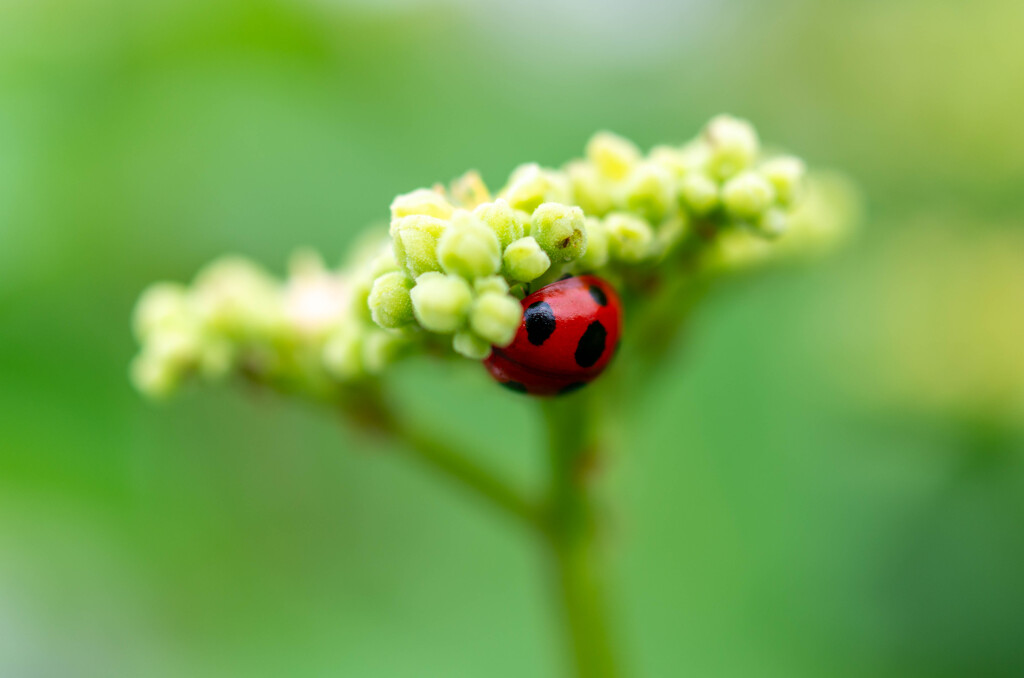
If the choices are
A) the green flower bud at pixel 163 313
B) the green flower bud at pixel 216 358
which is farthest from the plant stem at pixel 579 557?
the green flower bud at pixel 163 313

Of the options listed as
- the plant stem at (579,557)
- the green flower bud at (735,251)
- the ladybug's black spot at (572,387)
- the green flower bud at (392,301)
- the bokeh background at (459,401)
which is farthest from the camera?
the bokeh background at (459,401)

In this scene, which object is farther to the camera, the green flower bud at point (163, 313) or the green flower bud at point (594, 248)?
the green flower bud at point (163, 313)

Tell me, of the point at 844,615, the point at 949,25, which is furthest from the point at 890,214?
the point at 844,615

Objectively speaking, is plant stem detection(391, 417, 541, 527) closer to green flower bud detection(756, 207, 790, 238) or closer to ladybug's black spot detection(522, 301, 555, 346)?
ladybug's black spot detection(522, 301, 555, 346)

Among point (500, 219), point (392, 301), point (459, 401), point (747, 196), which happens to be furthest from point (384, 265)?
point (459, 401)

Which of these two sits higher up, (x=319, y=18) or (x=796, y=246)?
(x=319, y=18)

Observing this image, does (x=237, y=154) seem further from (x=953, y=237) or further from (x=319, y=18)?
(x=953, y=237)

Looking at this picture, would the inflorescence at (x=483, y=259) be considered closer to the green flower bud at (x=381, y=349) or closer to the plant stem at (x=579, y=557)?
the green flower bud at (x=381, y=349)

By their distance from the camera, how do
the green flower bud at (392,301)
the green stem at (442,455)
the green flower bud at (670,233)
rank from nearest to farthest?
the green flower bud at (392,301) → the green flower bud at (670,233) → the green stem at (442,455)
